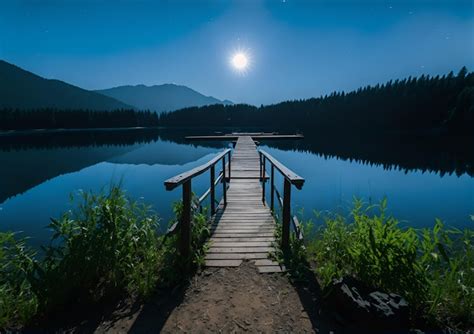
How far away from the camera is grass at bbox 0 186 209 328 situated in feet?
8.61

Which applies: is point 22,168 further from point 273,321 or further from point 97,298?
point 273,321

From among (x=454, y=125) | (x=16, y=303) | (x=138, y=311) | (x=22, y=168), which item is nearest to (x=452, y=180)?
(x=138, y=311)

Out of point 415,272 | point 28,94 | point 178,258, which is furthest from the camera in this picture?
point 28,94

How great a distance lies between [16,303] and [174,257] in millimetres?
1747

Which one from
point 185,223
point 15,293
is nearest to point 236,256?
point 185,223

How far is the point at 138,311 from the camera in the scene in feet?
8.55

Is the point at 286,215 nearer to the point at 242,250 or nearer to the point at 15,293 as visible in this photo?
the point at 242,250

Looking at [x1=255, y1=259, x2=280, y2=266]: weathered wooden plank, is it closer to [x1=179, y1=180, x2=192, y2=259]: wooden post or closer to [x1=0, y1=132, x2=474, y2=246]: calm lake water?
[x1=179, y1=180, x2=192, y2=259]: wooden post

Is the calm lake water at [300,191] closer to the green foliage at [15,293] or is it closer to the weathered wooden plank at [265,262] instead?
the green foliage at [15,293]

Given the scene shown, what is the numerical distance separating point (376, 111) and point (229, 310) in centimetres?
7362

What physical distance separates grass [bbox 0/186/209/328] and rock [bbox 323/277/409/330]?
1.81 m

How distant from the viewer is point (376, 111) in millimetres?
63625

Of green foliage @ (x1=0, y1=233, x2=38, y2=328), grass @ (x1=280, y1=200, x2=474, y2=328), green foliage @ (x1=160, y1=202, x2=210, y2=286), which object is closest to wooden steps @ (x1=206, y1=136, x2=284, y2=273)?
green foliage @ (x1=160, y1=202, x2=210, y2=286)

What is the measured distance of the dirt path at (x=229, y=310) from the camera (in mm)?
2400
